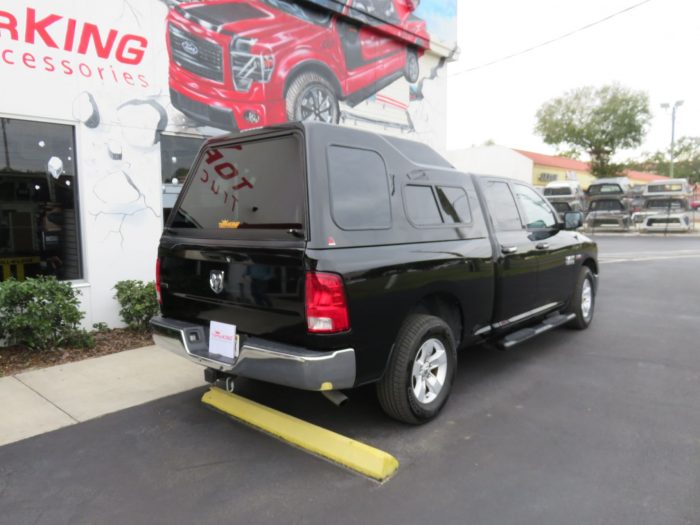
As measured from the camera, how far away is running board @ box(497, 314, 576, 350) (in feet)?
15.6

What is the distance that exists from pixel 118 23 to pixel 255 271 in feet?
15.4

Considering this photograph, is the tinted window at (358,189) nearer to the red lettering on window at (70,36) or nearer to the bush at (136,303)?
the bush at (136,303)

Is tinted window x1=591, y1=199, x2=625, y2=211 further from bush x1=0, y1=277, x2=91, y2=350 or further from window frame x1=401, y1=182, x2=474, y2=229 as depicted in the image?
bush x1=0, y1=277, x2=91, y2=350

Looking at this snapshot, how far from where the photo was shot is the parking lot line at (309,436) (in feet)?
10.3

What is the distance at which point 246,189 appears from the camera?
3.66 m

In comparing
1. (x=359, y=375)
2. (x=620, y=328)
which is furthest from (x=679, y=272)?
(x=359, y=375)

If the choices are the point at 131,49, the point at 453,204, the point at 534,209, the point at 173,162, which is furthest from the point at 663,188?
the point at 131,49

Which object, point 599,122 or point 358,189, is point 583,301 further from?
point 599,122

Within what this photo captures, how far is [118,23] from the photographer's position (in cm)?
632

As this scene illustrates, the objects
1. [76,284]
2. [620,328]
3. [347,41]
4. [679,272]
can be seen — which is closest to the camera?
[76,284]

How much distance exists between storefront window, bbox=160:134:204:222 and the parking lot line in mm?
3610

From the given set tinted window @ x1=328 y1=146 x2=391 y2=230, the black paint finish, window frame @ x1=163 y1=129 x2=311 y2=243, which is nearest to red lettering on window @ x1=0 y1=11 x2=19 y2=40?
window frame @ x1=163 y1=129 x2=311 y2=243

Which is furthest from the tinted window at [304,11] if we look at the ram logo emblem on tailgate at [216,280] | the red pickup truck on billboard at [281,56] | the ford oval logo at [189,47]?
the ram logo emblem on tailgate at [216,280]

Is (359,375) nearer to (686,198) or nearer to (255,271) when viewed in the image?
(255,271)
